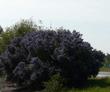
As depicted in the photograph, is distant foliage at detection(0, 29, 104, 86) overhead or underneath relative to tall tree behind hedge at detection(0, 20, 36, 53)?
underneath

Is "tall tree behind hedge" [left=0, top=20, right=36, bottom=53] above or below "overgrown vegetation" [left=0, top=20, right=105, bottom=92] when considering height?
above

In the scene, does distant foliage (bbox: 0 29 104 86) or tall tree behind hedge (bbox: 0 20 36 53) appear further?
tall tree behind hedge (bbox: 0 20 36 53)

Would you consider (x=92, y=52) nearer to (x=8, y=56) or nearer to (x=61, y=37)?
(x=61, y=37)

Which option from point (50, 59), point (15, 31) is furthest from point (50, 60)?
point (15, 31)

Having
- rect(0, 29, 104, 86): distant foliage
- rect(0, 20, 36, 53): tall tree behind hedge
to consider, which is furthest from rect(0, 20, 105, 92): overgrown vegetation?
rect(0, 20, 36, 53): tall tree behind hedge

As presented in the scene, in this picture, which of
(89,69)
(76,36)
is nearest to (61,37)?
(76,36)

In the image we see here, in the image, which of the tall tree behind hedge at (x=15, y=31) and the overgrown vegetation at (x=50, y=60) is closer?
the overgrown vegetation at (x=50, y=60)

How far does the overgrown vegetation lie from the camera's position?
30141 mm

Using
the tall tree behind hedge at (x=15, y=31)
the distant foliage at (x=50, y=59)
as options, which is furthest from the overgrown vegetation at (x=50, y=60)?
the tall tree behind hedge at (x=15, y=31)

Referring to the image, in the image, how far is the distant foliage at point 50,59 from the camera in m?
→ 30.1

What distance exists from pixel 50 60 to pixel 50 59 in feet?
0.24

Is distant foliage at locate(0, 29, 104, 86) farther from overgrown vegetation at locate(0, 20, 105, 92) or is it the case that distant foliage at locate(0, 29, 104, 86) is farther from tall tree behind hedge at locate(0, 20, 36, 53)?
tall tree behind hedge at locate(0, 20, 36, 53)

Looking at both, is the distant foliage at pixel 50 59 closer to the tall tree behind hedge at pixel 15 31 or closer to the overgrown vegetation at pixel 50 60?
the overgrown vegetation at pixel 50 60

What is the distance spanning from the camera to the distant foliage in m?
30.1
